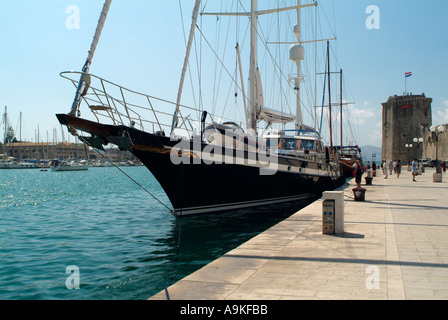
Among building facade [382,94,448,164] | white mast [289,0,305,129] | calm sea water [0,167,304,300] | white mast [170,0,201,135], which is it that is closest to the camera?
calm sea water [0,167,304,300]

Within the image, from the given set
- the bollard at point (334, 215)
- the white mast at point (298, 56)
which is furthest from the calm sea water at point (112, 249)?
the white mast at point (298, 56)

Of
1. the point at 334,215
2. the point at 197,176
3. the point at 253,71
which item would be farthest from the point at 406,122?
the point at 334,215

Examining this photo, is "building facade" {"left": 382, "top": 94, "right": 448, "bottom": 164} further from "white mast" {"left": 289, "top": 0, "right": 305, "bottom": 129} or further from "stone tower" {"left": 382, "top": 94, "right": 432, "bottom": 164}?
"white mast" {"left": 289, "top": 0, "right": 305, "bottom": 129}

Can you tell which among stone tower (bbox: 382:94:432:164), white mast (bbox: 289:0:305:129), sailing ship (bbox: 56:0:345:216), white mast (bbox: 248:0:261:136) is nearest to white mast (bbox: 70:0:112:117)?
sailing ship (bbox: 56:0:345:216)

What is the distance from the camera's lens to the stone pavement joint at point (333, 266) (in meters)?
4.25

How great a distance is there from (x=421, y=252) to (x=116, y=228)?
33.1 ft

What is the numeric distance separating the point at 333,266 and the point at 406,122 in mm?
77011

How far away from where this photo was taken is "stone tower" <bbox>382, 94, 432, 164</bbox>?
237ft

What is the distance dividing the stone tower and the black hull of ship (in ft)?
212

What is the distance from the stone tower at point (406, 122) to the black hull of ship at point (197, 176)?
64572mm

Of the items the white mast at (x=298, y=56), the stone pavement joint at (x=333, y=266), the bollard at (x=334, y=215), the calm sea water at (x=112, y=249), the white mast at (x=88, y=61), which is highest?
the white mast at (x=298, y=56)

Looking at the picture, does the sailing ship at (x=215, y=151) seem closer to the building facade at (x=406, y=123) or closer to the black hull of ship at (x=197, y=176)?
the black hull of ship at (x=197, y=176)

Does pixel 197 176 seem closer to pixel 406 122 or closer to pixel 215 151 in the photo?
pixel 215 151

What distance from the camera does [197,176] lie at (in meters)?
12.4
